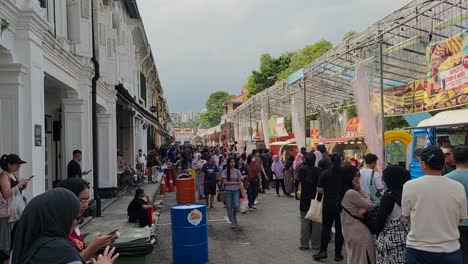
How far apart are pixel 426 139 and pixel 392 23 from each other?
121 inches

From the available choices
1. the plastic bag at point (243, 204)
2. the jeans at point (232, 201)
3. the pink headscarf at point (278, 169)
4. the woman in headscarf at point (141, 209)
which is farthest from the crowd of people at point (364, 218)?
the pink headscarf at point (278, 169)

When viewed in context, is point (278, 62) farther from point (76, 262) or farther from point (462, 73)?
point (76, 262)

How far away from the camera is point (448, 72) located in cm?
1048

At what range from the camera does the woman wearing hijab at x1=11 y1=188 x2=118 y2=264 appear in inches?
87.8

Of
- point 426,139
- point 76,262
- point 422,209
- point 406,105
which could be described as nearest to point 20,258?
point 76,262

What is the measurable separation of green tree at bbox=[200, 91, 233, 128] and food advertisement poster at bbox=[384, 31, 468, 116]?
374 ft

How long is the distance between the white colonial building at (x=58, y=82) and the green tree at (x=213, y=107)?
10581cm

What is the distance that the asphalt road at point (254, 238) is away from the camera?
8.02 meters

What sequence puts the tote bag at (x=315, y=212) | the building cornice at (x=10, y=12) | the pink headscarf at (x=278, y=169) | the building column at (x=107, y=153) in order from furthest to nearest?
the pink headscarf at (x=278, y=169), the building column at (x=107, y=153), the tote bag at (x=315, y=212), the building cornice at (x=10, y=12)

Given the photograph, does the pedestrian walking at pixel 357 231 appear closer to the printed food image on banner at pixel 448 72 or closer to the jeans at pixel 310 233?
the jeans at pixel 310 233

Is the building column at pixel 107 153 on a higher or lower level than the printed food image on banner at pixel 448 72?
lower

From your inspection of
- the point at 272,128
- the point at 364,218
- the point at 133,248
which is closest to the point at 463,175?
the point at 364,218

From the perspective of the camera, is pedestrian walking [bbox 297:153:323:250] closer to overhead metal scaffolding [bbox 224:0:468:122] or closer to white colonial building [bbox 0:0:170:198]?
overhead metal scaffolding [bbox 224:0:468:122]

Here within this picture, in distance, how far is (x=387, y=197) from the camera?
182 inches
